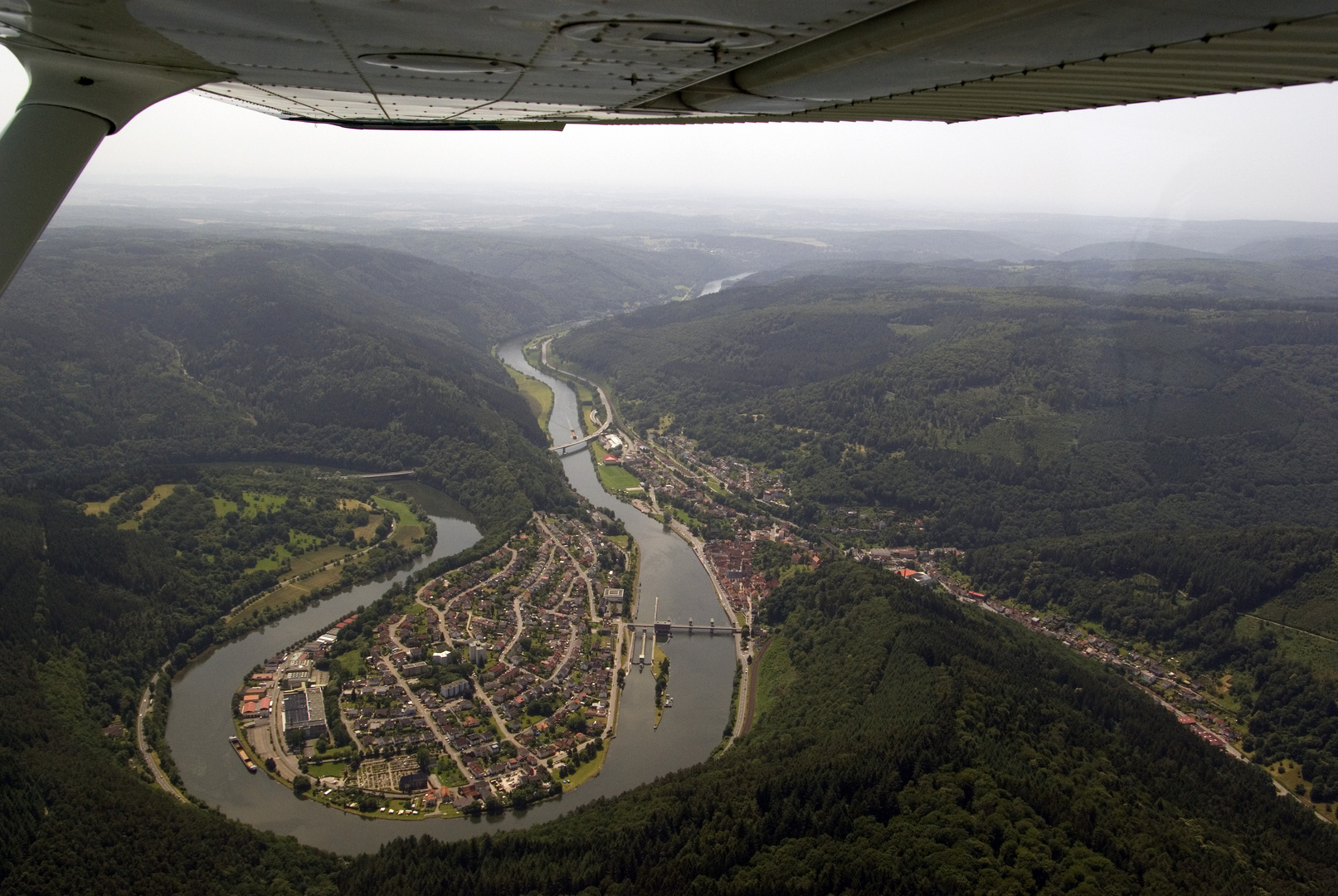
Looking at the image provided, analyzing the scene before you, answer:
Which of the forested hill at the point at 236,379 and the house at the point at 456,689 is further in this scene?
the forested hill at the point at 236,379

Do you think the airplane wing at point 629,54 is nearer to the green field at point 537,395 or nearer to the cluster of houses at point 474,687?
the cluster of houses at point 474,687

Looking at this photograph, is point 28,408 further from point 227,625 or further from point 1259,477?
point 1259,477

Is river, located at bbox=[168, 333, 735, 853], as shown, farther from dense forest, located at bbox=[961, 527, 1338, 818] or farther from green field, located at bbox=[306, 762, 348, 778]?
dense forest, located at bbox=[961, 527, 1338, 818]

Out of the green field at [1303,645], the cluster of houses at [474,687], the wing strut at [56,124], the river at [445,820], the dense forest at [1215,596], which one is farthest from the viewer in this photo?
the green field at [1303,645]

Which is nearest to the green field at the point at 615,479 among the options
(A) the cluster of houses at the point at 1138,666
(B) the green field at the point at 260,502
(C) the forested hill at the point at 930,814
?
(B) the green field at the point at 260,502

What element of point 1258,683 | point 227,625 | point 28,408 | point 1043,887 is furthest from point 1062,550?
point 28,408

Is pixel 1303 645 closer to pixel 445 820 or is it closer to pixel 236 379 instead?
pixel 445 820
